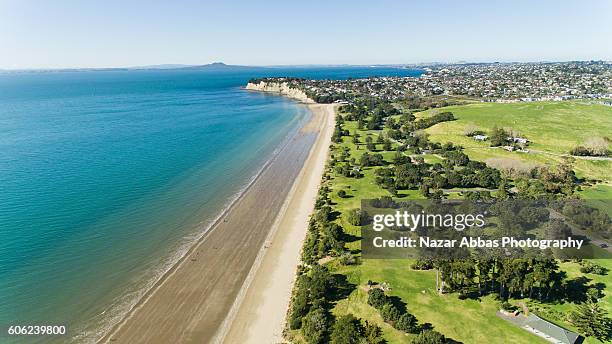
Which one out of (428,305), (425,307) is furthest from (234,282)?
(428,305)

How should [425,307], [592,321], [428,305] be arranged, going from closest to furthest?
[592,321] < [425,307] < [428,305]

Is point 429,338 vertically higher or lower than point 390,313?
higher

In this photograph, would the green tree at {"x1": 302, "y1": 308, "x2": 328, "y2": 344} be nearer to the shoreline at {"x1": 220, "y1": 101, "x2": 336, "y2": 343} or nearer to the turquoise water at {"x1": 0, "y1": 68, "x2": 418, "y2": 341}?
the shoreline at {"x1": 220, "y1": 101, "x2": 336, "y2": 343}

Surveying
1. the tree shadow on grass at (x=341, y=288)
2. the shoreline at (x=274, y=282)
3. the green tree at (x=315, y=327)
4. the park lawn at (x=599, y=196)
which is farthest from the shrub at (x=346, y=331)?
the park lawn at (x=599, y=196)

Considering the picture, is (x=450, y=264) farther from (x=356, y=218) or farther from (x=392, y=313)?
(x=356, y=218)

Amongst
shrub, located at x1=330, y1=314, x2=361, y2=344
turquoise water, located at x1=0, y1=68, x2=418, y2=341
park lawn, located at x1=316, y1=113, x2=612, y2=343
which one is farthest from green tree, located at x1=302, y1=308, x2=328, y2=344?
turquoise water, located at x1=0, y1=68, x2=418, y2=341

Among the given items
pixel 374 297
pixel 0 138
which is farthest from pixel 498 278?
pixel 0 138

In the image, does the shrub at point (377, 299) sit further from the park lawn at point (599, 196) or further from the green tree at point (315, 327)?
the park lawn at point (599, 196)
